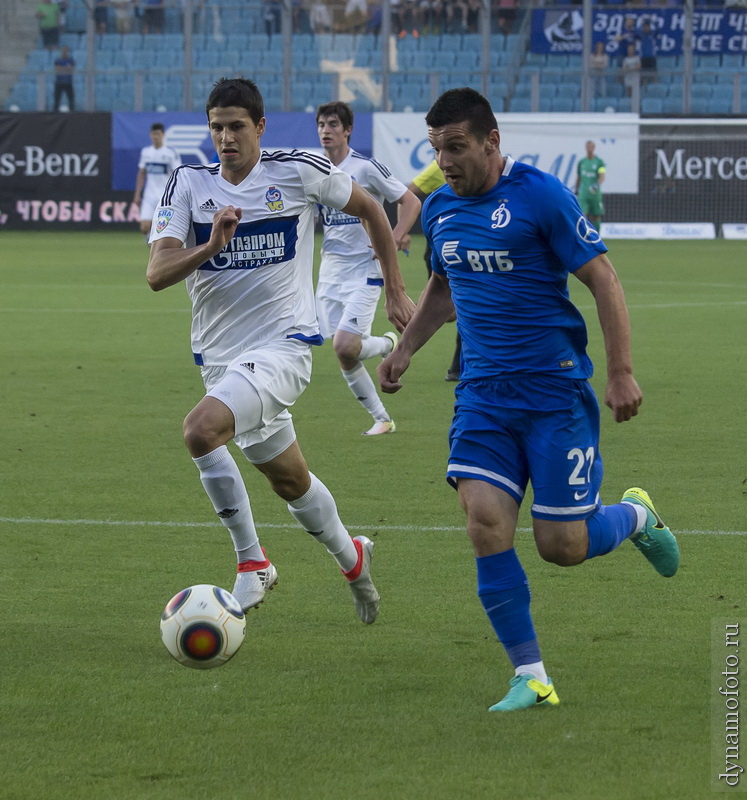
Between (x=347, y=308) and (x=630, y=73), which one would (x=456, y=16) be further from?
(x=347, y=308)

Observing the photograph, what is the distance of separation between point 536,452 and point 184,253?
159 centimetres

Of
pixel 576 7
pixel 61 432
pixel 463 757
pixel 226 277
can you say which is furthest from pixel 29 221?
pixel 463 757

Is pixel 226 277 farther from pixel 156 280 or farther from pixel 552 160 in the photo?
pixel 552 160

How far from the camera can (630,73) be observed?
32875 mm

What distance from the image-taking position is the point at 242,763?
13.0 ft

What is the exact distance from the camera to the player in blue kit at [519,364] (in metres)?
4.47

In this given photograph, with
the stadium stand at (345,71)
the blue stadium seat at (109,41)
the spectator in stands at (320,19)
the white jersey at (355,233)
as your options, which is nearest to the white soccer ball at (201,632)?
the white jersey at (355,233)

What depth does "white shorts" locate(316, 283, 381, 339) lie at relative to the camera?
33.3ft

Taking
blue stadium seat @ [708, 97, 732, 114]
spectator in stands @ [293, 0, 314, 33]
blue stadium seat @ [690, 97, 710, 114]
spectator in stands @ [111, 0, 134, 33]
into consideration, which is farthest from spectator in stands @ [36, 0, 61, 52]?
blue stadium seat @ [708, 97, 732, 114]

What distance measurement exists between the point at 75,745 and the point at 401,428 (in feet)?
20.0

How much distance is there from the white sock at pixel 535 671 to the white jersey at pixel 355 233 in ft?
20.1

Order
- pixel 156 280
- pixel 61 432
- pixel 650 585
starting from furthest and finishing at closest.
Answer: pixel 61 432, pixel 650 585, pixel 156 280

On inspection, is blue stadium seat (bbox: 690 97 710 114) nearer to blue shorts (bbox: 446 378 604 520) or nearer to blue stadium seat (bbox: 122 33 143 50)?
blue stadium seat (bbox: 122 33 143 50)

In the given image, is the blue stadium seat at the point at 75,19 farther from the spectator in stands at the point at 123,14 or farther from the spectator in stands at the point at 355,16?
the spectator in stands at the point at 355,16
